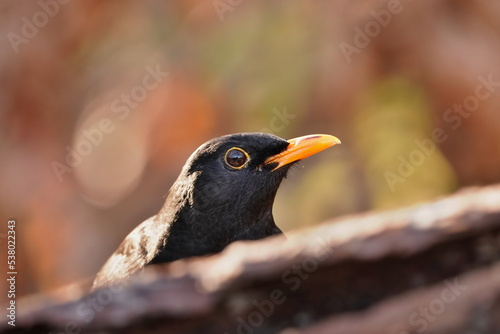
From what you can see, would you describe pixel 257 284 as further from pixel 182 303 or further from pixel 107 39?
pixel 107 39

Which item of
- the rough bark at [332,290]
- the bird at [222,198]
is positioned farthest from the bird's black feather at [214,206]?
the rough bark at [332,290]

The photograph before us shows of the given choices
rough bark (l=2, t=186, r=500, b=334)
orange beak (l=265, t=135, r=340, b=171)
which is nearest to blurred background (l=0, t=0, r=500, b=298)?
orange beak (l=265, t=135, r=340, b=171)

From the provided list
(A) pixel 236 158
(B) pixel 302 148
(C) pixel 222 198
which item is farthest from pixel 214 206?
(B) pixel 302 148

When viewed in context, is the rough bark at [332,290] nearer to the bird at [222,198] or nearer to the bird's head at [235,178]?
the bird at [222,198]

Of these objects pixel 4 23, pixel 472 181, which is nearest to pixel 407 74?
pixel 472 181

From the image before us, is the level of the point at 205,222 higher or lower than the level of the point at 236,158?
lower

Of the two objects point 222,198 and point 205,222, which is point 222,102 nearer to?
point 222,198

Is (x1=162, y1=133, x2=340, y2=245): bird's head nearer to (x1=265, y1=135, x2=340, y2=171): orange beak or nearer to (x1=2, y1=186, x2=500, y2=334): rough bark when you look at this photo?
(x1=265, y1=135, x2=340, y2=171): orange beak
